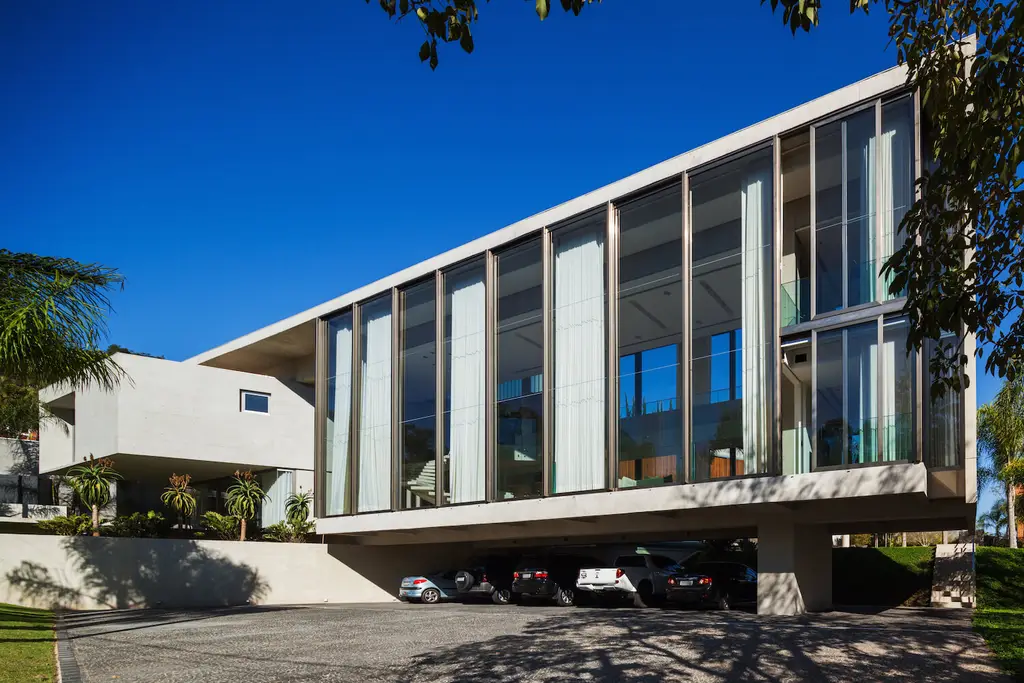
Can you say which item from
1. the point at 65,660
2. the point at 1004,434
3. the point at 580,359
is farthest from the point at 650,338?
the point at 1004,434

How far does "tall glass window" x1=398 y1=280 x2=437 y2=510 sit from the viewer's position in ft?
91.7

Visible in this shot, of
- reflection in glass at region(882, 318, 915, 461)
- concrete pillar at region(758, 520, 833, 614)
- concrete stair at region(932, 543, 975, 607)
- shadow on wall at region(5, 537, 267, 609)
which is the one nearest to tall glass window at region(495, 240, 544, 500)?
concrete pillar at region(758, 520, 833, 614)

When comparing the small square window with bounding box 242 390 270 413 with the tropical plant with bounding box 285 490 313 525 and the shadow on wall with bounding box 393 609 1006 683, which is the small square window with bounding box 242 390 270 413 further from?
the shadow on wall with bounding box 393 609 1006 683

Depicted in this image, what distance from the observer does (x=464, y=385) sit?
27062 mm

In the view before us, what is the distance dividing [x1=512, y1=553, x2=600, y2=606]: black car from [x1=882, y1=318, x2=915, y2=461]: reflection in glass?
36.2ft

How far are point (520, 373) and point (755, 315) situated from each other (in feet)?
23.6

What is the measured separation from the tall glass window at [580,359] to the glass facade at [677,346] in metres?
0.05

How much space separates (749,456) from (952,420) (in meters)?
3.96

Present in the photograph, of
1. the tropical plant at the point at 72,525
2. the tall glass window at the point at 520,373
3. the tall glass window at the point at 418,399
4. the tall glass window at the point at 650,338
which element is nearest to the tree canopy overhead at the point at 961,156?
the tall glass window at the point at 650,338

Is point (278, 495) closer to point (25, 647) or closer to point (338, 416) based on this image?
point (338, 416)

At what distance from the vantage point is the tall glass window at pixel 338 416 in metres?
31.0

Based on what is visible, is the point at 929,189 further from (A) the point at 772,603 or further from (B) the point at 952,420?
(A) the point at 772,603

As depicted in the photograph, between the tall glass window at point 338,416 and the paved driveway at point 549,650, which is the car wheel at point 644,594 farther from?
the tall glass window at point 338,416

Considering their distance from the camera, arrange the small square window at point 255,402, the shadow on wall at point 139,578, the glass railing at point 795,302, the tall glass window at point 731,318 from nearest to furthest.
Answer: the glass railing at point 795,302
the tall glass window at point 731,318
the shadow on wall at point 139,578
the small square window at point 255,402
